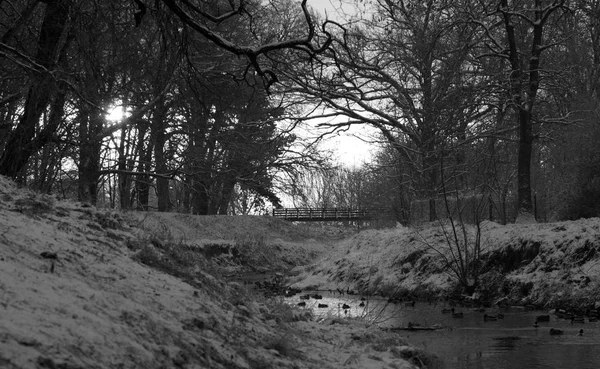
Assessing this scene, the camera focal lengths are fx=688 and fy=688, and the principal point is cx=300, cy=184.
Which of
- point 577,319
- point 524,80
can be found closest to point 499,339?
point 577,319

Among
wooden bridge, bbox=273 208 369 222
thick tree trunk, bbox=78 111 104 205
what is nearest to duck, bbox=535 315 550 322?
thick tree trunk, bbox=78 111 104 205

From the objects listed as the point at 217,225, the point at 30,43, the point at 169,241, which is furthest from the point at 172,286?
the point at 217,225

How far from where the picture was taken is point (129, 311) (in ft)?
17.4

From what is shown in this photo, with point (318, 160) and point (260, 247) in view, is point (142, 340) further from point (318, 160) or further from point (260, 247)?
point (318, 160)

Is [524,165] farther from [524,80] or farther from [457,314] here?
[457,314]

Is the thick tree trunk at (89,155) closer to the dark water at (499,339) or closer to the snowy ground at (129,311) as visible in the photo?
the dark water at (499,339)

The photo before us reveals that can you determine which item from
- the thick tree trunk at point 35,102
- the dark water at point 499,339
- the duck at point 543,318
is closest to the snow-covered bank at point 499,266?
the dark water at point 499,339

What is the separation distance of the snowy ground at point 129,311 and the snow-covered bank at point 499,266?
21.9ft

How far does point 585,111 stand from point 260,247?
45.1 feet

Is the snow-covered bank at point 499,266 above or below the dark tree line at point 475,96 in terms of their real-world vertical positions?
below

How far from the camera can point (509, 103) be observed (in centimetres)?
2080

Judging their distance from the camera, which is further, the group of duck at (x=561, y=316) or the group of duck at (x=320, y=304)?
the group of duck at (x=320, y=304)

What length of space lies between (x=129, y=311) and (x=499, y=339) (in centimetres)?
659

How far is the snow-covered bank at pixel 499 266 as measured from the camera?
13875 millimetres
